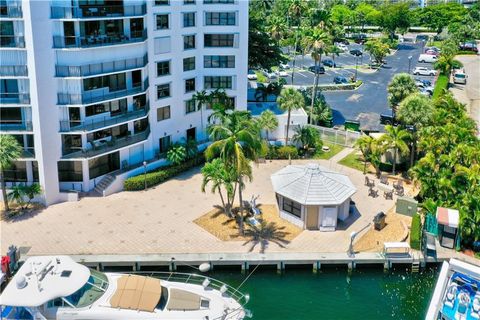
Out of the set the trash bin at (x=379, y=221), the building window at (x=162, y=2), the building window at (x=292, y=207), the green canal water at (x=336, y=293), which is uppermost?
the building window at (x=162, y=2)

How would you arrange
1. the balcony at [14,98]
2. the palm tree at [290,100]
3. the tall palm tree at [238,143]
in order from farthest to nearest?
the palm tree at [290,100]
the balcony at [14,98]
the tall palm tree at [238,143]

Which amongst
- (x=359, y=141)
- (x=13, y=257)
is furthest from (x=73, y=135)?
(x=359, y=141)

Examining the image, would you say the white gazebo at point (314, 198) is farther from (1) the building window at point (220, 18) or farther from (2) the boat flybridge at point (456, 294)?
(1) the building window at point (220, 18)

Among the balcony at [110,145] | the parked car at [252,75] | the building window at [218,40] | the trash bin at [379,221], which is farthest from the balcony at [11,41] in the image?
the parked car at [252,75]

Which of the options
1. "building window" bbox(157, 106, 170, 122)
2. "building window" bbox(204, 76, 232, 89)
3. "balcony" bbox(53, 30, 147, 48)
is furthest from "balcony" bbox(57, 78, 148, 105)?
"building window" bbox(204, 76, 232, 89)

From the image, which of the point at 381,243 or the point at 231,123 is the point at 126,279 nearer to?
the point at 231,123

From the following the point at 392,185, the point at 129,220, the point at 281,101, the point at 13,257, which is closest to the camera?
the point at 13,257

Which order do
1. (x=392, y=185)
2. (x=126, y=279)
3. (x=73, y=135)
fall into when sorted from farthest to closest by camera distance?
(x=392, y=185) < (x=73, y=135) < (x=126, y=279)

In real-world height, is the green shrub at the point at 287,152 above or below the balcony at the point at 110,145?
below
